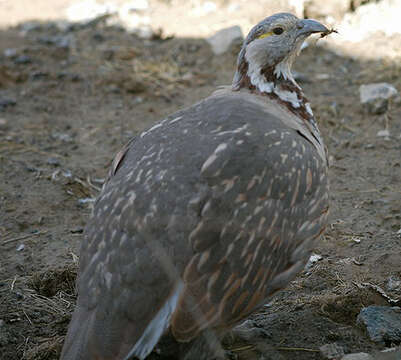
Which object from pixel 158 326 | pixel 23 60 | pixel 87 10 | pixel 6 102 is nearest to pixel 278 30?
pixel 158 326

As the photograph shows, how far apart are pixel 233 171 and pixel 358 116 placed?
3.73 meters

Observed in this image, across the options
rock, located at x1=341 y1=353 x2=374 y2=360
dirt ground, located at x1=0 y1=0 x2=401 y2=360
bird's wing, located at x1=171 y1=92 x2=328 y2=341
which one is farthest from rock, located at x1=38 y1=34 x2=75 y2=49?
rock, located at x1=341 y1=353 x2=374 y2=360

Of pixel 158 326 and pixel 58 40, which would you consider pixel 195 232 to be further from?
pixel 58 40

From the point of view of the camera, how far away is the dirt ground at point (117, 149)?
430cm

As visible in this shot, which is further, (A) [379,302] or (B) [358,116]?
(B) [358,116]

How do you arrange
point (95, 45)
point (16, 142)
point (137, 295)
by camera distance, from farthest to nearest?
point (95, 45) < point (16, 142) < point (137, 295)

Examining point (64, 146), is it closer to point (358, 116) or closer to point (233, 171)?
point (358, 116)

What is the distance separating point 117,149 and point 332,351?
138 inches

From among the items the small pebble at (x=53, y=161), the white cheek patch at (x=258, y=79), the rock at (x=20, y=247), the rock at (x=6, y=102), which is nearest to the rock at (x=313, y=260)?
the white cheek patch at (x=258, y=79)

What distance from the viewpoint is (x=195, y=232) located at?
341 centimetres

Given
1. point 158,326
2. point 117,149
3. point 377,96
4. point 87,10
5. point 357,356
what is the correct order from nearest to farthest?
point 158,326, point 357,356, point 117,149, point 377,96, point 87,10

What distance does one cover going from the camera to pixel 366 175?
236 inches

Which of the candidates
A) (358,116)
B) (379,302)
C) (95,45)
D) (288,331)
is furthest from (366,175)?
(95,45)

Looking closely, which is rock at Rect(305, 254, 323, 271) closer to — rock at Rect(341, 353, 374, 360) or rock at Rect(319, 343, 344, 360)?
rock at Rect(319, 343, 344, 360)
